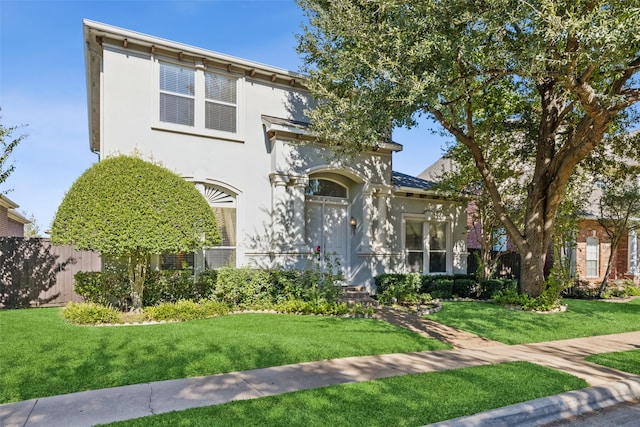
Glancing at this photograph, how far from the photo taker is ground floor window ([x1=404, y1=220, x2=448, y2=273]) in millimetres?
14883

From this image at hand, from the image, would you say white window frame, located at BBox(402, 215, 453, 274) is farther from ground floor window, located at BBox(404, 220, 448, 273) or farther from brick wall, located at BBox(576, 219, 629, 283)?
brick wall, located at BBox(576, 219, 629, 283)


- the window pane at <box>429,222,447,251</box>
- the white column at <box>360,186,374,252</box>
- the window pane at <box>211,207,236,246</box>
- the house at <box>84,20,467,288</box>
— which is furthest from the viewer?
the window pane at <box>429,222,447,251</box>

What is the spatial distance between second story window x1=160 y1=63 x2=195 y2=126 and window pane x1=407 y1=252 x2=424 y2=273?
8.65 m

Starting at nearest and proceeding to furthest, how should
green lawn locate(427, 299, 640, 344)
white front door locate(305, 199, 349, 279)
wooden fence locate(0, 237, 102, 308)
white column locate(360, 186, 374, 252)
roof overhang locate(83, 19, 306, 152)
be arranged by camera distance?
green lawn locate(427, 299, 640, 344) < roof overhang locate(83, 19, 306, 152) < wooden fence locate(0, 237, 102, 308) < white front door locate(305, 199, 349, 279) < white column locate(360, 186, 374, 252)

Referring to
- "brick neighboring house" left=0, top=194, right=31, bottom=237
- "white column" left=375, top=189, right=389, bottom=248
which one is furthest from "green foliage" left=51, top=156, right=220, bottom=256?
"brick neighboring house" left=0, top=194, right=31, bottom=237

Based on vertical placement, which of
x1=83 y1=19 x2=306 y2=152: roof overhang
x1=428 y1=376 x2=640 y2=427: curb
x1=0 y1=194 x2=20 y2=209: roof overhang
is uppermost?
x1=83 y1=19 x2=306 y2=152: roof overhang

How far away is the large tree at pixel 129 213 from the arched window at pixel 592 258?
18399 millimetres

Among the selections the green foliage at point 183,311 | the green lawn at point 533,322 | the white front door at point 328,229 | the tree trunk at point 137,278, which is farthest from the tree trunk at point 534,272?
the tree trunk at point 137,278

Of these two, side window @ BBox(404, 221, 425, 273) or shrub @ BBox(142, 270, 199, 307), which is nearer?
shrub @ BBox(142, 270, 199, 307)

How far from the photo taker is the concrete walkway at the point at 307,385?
4.20 metres

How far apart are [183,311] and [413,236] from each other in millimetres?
8883

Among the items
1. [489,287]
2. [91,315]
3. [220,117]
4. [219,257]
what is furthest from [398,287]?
[91,315]

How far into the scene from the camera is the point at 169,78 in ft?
35.2

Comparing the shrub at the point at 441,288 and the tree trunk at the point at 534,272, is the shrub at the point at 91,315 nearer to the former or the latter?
the shrub at the point at 441,288
